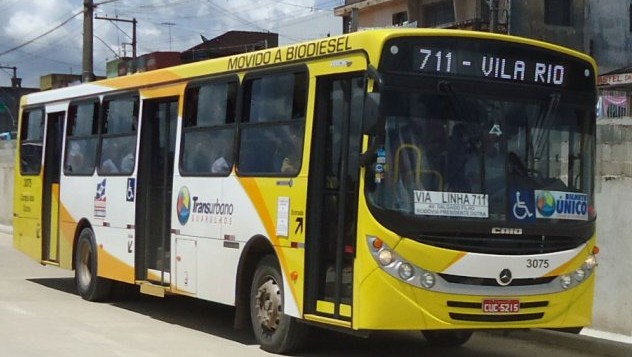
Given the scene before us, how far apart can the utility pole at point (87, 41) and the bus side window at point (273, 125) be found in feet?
67.7

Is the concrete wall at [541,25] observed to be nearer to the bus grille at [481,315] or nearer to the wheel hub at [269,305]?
the wheel hub at [269,305]

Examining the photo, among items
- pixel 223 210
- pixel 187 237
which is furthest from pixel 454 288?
pixel 187 237

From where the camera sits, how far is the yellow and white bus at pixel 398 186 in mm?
7941

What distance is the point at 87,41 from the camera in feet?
102

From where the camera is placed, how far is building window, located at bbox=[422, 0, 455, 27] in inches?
1619

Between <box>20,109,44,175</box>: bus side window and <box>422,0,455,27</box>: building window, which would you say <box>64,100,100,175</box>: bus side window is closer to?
<box>20,109,44,175</box>: bus side window

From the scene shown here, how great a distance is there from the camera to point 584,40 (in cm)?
4094

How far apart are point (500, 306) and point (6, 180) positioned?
24206mm

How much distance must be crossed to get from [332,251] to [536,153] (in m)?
2.10

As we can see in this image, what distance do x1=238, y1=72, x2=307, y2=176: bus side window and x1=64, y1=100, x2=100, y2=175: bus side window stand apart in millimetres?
4325

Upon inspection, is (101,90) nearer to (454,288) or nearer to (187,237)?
(187,237)

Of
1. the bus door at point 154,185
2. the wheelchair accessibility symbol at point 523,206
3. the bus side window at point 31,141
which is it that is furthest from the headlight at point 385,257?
the bus side window at point 31,141

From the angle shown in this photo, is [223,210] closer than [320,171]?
No

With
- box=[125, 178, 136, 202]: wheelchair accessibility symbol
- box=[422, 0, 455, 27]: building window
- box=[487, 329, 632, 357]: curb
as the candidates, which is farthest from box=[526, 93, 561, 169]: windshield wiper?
box=[422, 0, 455, 27]: building window
